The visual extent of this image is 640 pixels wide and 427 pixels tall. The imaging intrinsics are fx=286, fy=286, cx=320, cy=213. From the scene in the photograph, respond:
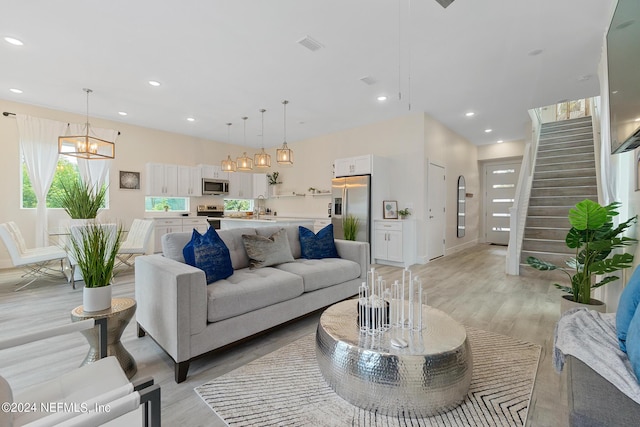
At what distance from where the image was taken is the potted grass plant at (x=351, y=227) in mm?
5688

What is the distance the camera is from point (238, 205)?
28.4 feet

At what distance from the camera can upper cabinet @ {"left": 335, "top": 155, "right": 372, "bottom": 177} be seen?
5.71 meters

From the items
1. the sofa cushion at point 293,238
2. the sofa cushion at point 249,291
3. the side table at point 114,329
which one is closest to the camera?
the side table at point 114,329

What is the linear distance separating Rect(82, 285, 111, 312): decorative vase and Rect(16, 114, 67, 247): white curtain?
4.70 m

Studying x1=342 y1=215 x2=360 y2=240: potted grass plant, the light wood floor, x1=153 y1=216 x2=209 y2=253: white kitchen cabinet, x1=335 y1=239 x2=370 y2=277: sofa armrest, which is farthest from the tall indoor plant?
x1=153 y1=216 x2=209 y2=253: white kitchen cabinet

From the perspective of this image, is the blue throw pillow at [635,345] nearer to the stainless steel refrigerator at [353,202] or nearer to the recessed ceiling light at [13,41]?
the stainless steel refrigerator at [353,202]

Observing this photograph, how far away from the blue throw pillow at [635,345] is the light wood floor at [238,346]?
0.62 m

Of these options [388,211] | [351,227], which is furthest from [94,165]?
[388,211]

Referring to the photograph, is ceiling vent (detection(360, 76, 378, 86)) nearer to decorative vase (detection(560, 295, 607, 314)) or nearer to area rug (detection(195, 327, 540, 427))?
decorative vase (detection(560, 295, 607, 314))

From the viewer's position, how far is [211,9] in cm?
270

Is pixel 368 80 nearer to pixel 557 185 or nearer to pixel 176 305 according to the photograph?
pixel 176 305

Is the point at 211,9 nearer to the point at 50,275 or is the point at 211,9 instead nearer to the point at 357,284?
the point at 357,284

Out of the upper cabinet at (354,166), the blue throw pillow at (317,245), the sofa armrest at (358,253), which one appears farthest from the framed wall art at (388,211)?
the blue throw pillow at (317,245)

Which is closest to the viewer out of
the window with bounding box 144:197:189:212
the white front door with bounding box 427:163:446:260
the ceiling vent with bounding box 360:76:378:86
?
→ the ceiling vent with bounding box 360:76:378:86
